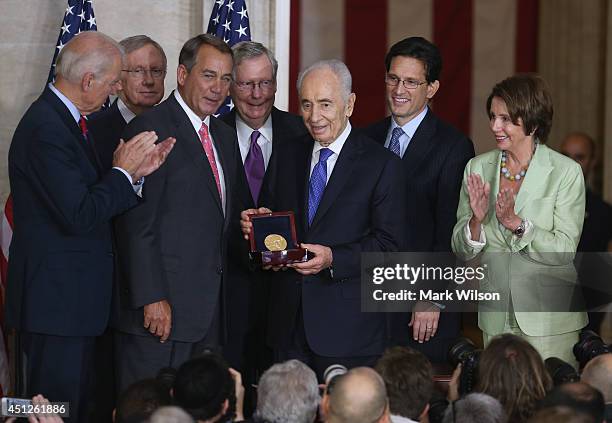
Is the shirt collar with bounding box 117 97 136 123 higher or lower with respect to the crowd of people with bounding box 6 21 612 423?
higher

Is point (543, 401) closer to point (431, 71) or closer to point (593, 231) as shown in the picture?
→ point (431, 71)

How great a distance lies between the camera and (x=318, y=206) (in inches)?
183

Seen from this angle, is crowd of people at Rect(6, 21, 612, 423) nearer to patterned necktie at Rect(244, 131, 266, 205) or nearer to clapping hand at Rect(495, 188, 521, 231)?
clapping hand at Rect(495, 188, 521, 231)

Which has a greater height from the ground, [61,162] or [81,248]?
[61,162]

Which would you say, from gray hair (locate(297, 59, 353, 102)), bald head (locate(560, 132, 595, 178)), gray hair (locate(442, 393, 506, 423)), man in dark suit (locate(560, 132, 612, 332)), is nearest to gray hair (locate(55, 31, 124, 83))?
gray hair (locate(297, 59, 353, 102))

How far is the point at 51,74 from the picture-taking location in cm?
601

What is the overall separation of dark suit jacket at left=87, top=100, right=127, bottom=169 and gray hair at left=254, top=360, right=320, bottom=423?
1.85 meters

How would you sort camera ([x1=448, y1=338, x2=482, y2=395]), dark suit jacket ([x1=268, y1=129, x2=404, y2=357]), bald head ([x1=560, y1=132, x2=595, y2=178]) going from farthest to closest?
1. bald head ([x1=560, y1=132, x2=595, y2=178])
2. dark suit jacket ([x1=268, y1=129, x2=404, y2=357])
3. camera ([x1=448, y1=338, x2=482, y2=395])

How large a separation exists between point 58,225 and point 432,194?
1.58 meters

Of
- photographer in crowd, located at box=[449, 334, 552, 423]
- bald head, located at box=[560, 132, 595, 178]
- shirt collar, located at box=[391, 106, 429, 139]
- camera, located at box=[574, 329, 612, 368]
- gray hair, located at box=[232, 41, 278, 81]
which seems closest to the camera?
photographer in crowd, located at box=[449, 334, 552, 423]

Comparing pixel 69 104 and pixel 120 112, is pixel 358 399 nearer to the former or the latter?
pixel 69 104

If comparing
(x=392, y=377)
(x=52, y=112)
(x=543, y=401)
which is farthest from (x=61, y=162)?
(x=543, y=401)

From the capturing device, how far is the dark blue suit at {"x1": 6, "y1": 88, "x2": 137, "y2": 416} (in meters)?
4.35

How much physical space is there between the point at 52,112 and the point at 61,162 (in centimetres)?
22
